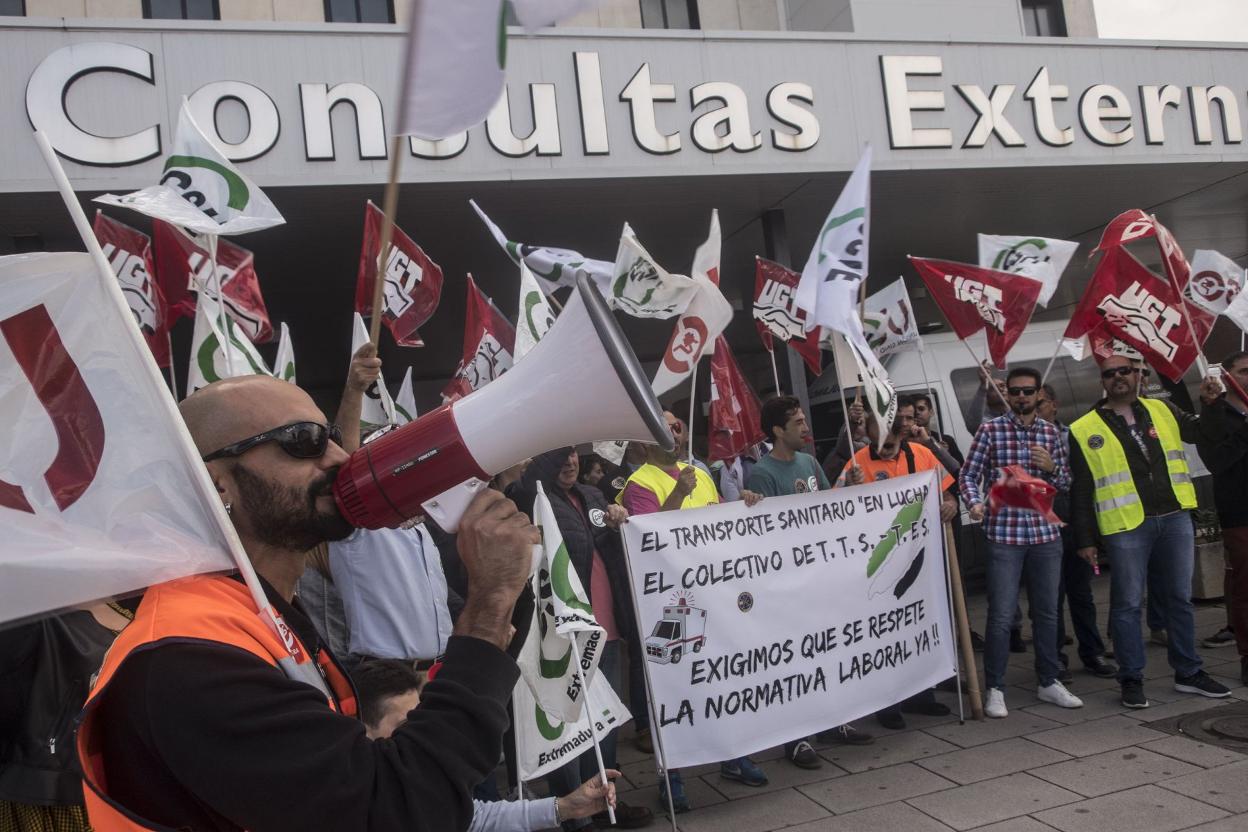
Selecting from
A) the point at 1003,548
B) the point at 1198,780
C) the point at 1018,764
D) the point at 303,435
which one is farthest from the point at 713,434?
the point at 303,435

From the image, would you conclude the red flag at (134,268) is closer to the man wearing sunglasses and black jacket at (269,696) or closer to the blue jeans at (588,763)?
the blue jeans at (588,763)

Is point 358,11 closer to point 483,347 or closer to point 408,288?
point 408,288

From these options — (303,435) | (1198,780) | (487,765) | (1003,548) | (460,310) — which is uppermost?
(460,310)

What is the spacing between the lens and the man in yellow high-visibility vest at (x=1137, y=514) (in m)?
5.31

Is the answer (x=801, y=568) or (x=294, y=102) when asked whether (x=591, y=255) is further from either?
(x=801, y=568)

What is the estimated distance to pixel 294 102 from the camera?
6.91 metres

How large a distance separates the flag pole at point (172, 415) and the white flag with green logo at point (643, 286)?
3.76 m

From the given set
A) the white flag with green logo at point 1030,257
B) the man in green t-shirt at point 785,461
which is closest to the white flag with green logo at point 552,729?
the man in green t-shirt at point 785,461

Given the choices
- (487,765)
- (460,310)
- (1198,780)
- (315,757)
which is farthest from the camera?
(460,310)

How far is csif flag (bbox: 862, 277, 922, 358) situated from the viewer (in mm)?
8031

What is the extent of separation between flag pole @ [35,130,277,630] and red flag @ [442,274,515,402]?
428 cm

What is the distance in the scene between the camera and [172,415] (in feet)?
4.10

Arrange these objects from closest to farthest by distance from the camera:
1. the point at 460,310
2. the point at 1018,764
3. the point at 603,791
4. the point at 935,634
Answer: the point at 603,791 → the point at 1018,764 → the point at 935,634 → the point at 460,310

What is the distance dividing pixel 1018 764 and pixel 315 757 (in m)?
4.28
